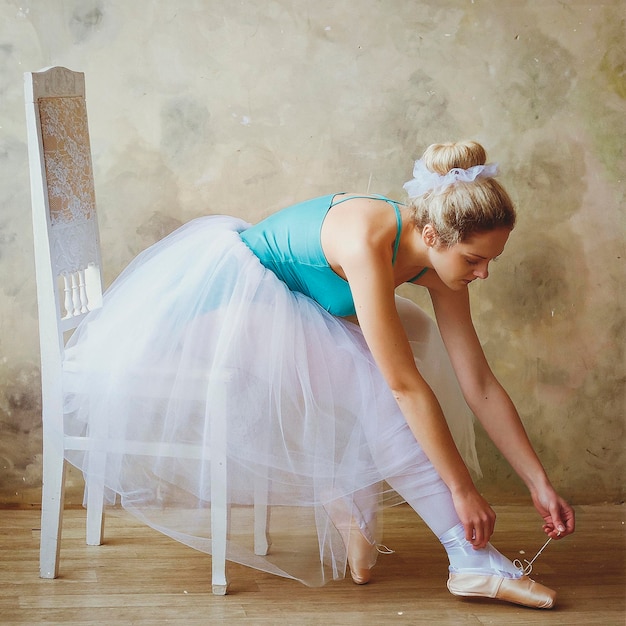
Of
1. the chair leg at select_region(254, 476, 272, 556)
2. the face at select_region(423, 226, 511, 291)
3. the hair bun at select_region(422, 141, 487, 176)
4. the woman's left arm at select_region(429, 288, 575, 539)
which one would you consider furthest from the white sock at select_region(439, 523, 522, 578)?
the hair bun at select_region(422, 141, 487, 176)

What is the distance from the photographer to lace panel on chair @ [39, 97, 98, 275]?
6.73 ft

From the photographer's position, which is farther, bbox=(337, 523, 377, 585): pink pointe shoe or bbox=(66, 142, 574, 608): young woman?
bbox=(337, 523, 377, 585): pink pointe shoe

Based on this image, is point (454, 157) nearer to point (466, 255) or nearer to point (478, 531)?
point (466, 255)

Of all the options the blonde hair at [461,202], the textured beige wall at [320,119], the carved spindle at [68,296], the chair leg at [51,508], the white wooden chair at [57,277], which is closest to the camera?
the blonde hair at [461,202]

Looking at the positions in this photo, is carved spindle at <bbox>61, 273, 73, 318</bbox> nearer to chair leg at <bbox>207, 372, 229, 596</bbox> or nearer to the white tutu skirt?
the white tutu skirt

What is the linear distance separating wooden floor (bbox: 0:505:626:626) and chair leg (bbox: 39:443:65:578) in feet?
0.13

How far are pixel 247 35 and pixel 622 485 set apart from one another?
1.67m

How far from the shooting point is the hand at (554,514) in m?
1.94

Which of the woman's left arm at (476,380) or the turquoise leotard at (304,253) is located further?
the woman's left arm at (476,380)

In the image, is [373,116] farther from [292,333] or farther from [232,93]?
[292,333]

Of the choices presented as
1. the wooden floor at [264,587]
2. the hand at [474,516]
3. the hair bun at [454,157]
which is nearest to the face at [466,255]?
the hair bun at [454,157]

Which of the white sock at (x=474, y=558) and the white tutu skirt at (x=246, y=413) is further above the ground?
the white tutu skirt at (x=246, y=413)

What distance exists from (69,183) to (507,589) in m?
1.31

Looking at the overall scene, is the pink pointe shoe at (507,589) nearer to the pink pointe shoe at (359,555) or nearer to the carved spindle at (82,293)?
the pink pointe shoe at (359,555)
